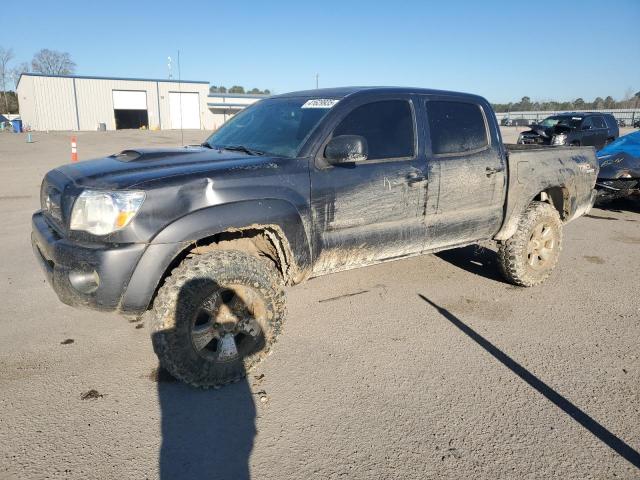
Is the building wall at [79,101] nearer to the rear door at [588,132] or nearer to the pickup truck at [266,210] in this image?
the rear door at [588,132]

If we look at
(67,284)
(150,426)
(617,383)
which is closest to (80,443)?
(150,426)

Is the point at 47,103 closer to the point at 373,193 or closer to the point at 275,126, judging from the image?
the point at 275,126

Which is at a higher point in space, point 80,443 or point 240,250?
point 240,250

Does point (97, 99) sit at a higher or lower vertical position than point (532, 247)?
higher

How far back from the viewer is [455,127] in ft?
13.9

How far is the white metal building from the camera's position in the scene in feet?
136

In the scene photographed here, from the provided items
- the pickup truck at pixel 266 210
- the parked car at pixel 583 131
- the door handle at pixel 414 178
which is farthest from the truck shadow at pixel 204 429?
the parked car at pixel 583 131

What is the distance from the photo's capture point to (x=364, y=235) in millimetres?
3615

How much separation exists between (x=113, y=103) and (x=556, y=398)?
49.4m

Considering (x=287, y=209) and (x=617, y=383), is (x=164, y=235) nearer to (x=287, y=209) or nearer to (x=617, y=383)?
(x=287, y=209)

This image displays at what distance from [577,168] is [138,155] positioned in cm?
449

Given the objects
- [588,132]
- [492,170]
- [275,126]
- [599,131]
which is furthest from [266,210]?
[599,131]

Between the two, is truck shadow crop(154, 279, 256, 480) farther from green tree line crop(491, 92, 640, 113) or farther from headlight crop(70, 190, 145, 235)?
green tree line crop(491, 92, 640, 113)

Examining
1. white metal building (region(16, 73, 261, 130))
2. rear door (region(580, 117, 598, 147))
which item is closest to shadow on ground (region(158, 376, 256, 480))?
rear door (region(580, 117, 598, 147))
